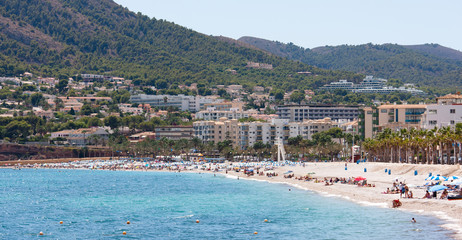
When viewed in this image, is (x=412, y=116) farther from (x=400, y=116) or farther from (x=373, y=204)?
(x=373, y=204)

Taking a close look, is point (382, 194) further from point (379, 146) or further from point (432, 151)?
point (379, 146)

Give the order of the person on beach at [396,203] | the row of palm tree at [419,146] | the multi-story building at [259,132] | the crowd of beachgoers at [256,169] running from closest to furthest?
the person on beach at [396,203]
the crowd of beachgoers at [256,169]
the row of palm tree at [419,146]
the multi-story building at [259,132]

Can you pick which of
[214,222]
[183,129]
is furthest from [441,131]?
[183,129]

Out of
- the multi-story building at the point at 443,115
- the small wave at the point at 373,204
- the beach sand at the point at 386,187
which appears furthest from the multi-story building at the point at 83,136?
the small wave at the point at 373,204

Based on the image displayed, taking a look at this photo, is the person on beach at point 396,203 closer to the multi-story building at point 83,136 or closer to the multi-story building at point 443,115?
the multi-story building at point 443,115

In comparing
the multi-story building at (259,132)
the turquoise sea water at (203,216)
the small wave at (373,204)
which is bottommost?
the turquoise sea water at (203,216)

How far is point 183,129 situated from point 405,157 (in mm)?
100515

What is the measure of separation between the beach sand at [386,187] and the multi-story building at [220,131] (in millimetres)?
65943

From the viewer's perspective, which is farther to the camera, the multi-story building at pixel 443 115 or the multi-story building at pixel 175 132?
the multi-story building at pixel 175 132

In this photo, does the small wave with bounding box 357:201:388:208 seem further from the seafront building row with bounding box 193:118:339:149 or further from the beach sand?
the seafront building row with bounding box 193:118:339:149

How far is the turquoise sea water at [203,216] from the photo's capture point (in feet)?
158

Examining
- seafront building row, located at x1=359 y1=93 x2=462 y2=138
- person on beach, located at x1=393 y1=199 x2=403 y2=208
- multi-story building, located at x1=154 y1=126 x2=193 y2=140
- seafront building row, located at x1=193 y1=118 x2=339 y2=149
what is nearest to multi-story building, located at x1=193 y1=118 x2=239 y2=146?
seafront building row, located at x1=193 y1=118 x2=339 y2=149

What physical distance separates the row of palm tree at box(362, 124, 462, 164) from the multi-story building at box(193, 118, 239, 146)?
61.6 metres

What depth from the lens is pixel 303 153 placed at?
155 m
